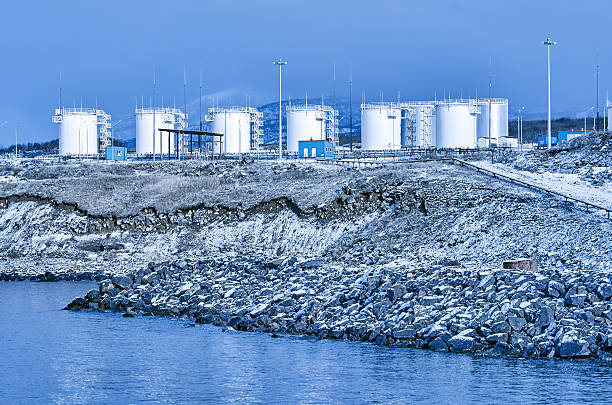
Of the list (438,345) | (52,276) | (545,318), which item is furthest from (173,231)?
(545,318)

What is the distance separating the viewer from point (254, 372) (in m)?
24.3

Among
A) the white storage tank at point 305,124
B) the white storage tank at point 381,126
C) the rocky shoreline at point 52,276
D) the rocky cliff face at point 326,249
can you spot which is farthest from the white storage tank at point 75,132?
the rocky shoreline at point 52,276

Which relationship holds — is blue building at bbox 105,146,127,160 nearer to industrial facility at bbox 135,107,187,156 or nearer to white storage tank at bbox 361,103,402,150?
industrial facility at bbox 135,107,187,156

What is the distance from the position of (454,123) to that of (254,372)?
7890 cm

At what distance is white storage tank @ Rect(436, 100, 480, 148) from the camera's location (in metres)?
99.8

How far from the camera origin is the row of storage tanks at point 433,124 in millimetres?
100000

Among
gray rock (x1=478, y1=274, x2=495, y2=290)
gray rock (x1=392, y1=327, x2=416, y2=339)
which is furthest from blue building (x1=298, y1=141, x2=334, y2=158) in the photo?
gray rock (x1=392, y1=327, x2=416, y2=339)

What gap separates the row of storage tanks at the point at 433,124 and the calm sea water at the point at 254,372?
69229 mm

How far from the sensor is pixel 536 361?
24297mm

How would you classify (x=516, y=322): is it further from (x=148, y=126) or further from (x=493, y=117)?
(x=148, y=126)

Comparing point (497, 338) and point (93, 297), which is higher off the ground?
point (497, 338)

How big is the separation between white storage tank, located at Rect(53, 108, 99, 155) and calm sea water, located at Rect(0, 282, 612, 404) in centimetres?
8788

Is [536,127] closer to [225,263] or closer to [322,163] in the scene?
[322,163]

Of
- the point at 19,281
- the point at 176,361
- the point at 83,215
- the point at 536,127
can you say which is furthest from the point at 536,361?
the point at 536,127
